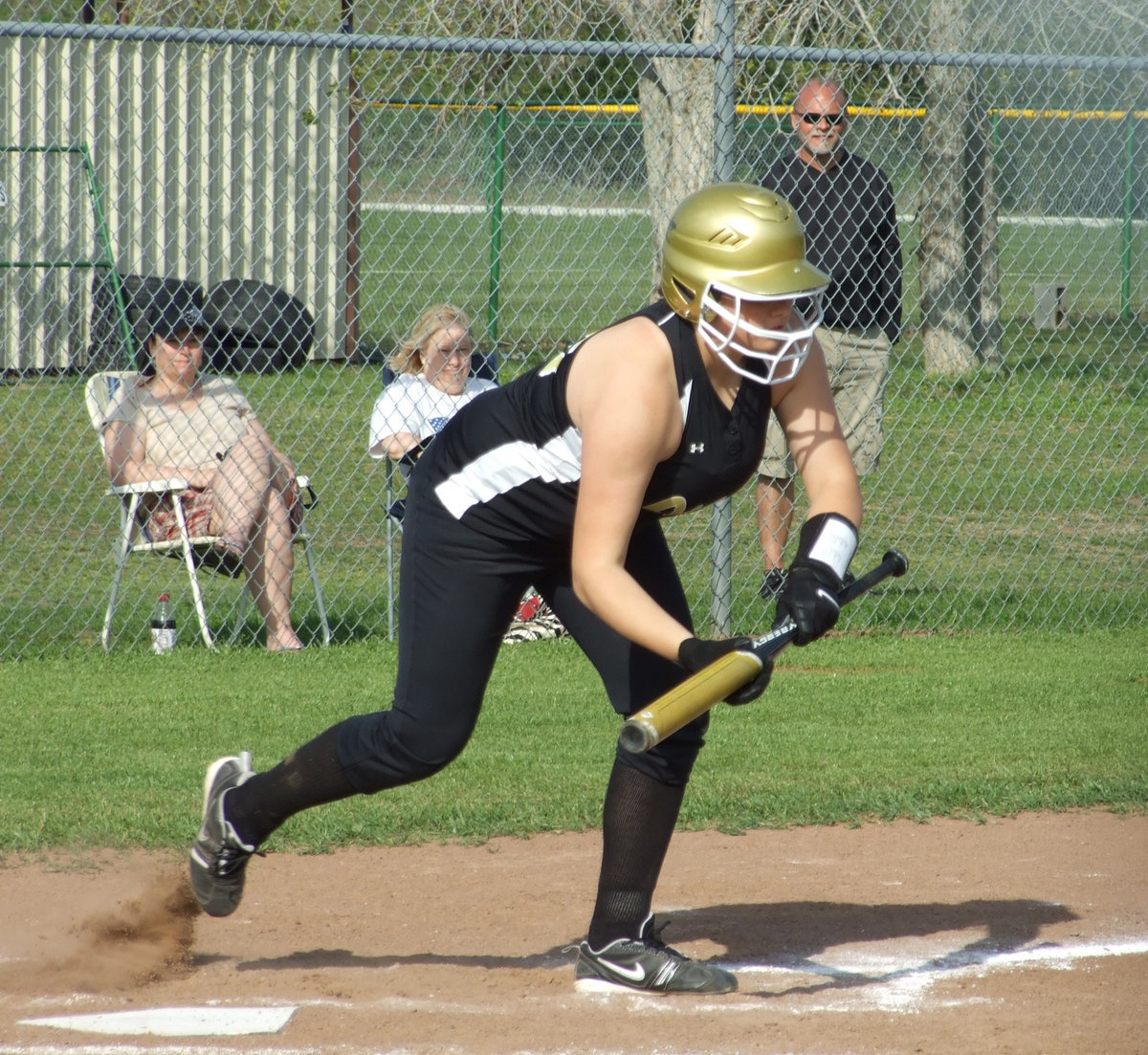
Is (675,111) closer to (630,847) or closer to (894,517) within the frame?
(894,517)

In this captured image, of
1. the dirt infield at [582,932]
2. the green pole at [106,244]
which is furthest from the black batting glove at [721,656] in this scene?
the green pole at [106,244]

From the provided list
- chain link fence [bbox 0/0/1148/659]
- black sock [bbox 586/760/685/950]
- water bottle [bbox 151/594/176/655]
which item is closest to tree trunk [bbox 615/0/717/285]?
chain link fence [bbox 0/0/1148/659]

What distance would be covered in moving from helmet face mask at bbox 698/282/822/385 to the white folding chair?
13.4 ft

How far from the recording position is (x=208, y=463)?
276 inches

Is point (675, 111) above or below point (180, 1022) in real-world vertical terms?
above

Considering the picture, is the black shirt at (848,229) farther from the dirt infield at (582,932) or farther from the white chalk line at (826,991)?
the white chalk line at (826,991)


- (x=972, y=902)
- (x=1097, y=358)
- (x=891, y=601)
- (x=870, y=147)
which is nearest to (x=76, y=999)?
(x=972, y=902)

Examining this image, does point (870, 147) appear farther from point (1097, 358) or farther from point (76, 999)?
point (76, 999)

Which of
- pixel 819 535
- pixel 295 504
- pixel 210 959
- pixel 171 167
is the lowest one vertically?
pixel 210 959

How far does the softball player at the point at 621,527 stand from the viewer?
307 centimetres

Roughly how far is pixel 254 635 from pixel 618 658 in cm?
402

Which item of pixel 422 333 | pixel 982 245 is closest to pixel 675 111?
pixel 422 333

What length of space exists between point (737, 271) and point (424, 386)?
4.16m

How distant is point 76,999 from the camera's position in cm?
344
